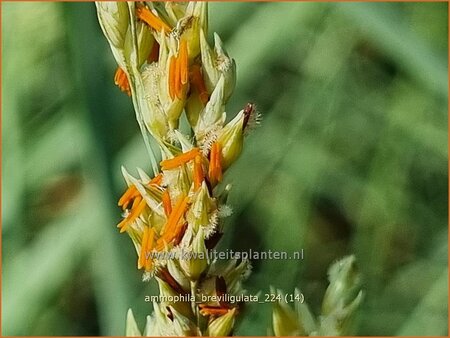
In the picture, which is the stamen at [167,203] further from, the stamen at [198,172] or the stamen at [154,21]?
the stamen at [154,21]

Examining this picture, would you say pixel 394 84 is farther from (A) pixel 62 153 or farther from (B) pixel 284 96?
(A) pixel 62 153

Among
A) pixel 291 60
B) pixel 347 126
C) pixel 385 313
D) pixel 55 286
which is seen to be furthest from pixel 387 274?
pixel 55 286

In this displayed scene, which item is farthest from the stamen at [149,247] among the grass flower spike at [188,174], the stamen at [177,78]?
the stamen at [177,78]

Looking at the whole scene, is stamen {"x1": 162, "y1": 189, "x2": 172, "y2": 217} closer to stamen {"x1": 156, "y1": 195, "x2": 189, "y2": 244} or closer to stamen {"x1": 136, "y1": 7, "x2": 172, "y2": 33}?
stamen {"x1": 156, "y1": 195, "x2": 189, "y2": 244}

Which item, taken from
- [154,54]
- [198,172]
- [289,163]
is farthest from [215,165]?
[289,163]

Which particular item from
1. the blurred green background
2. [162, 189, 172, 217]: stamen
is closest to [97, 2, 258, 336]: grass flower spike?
[162, 189, 172, 217]: stamen

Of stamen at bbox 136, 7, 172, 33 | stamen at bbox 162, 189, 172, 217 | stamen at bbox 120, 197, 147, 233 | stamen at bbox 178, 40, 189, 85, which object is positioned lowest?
stamen at bbox 120, 197, 147, 233

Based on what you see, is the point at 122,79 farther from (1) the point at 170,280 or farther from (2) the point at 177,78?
(1) the point at 170,280
